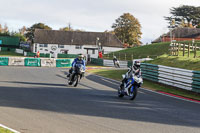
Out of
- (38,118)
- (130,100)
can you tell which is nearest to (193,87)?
(130,100)

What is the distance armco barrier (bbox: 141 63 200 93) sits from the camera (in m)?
17.3

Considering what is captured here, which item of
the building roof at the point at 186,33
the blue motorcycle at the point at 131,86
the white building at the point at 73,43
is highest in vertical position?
the building roof at the point at 186,33

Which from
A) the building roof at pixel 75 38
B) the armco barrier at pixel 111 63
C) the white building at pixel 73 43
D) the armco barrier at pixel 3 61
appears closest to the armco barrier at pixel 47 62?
the armco barrier at pixel 3 61

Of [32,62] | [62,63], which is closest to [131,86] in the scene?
[32,62]

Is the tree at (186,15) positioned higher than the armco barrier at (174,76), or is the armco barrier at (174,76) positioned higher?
the tree at (186,15)

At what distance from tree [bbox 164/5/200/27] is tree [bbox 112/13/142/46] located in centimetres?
1295

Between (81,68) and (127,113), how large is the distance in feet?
24.2

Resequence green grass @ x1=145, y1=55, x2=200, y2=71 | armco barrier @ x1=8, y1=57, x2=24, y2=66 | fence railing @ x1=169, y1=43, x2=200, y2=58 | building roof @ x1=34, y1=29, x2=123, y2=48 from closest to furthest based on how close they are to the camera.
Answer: green grass @ x1=145, y1=55, x2=200, y2=71
fence railing @ x1=169, y1=43, x2=200, y2=58
armco barrier @ x1=8, y1=57, x2=24, y2=66
building roof @ x1=34, y1=29, x2=123, y2=48

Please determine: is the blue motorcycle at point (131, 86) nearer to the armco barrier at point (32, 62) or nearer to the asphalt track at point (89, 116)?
the asphalt track at point (89, 116)

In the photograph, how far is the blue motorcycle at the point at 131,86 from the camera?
13383 millimetres

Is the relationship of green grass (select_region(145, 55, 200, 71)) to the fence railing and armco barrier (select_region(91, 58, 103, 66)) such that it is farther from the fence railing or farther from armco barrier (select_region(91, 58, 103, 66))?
armco barrier (select_region(91, 58, 103, 66))

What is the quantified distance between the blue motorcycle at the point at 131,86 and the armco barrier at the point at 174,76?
190 inches

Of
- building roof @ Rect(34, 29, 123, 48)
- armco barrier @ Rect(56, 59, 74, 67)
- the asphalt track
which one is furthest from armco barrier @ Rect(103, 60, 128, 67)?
building roof @ Rect(34, 29, 123, 48)

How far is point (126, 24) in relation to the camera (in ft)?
320
